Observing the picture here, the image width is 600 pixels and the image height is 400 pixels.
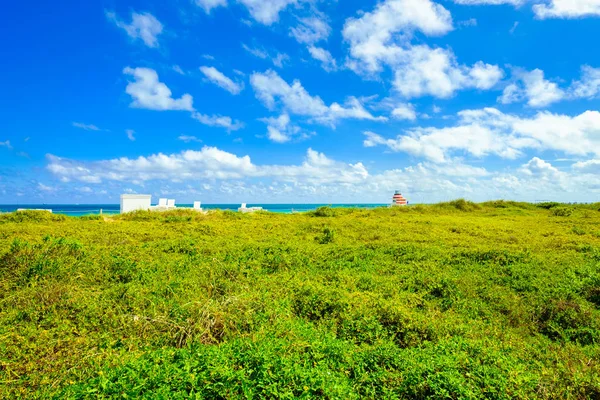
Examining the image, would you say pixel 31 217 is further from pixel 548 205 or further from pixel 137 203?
pixel 548 205

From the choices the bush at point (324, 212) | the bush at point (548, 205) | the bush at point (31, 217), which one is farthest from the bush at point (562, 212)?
the bush at point (31, 217)

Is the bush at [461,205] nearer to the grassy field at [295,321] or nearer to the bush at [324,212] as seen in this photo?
the bush at [324,212]

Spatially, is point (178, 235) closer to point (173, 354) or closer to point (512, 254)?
point (173, 354)

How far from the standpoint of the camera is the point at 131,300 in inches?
261

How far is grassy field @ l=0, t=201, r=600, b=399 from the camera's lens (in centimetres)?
398

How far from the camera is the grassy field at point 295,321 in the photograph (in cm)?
398

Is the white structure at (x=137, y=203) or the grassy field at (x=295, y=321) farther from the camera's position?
the white structure at (x=137, y=203)

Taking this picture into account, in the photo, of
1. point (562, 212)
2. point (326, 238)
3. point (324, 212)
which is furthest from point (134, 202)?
point (562, 212)

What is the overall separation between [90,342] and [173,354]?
1.58 meters

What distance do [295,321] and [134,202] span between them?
2474 cm

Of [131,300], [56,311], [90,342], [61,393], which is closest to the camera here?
[61,393]

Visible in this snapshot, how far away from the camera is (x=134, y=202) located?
27.2m

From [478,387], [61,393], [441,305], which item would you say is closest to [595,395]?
[478,387]

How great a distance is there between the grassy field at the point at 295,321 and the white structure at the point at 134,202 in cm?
1516
